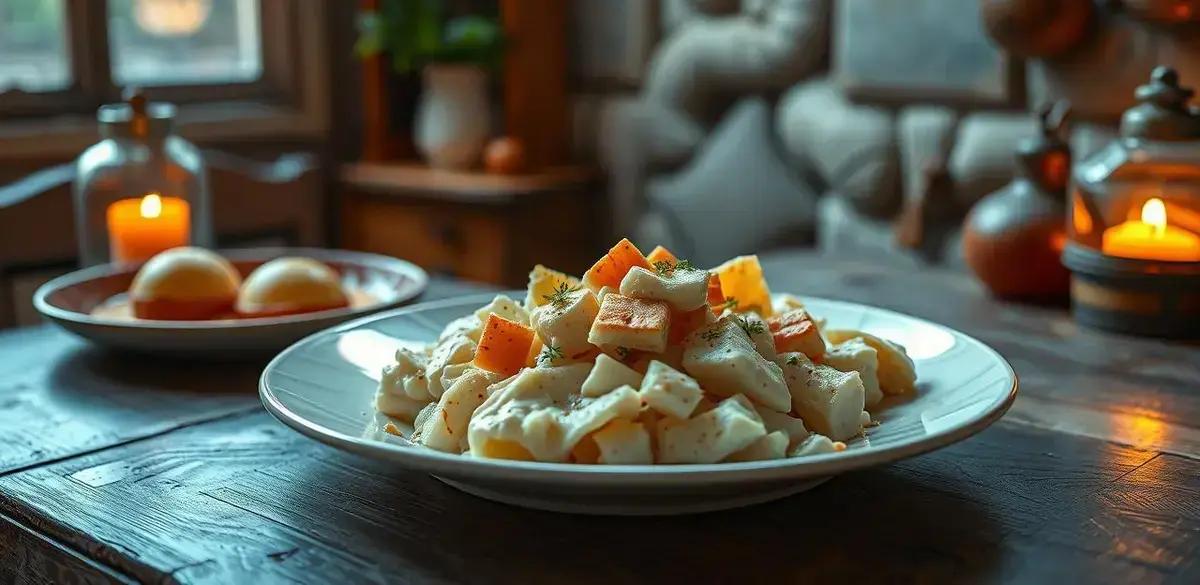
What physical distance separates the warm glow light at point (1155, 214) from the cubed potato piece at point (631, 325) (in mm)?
868

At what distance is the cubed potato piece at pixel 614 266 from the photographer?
93cm

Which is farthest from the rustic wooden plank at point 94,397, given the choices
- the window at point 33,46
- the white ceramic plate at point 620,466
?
the window at point 33,46

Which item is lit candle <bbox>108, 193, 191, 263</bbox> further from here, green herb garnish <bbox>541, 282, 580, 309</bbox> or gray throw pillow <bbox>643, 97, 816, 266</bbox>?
gray throw pillow <bbox>643, 97, 816, 266</bbox>

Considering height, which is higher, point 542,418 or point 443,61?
point 443,61

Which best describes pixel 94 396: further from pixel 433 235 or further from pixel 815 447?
pixel 433 235

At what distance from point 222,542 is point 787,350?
42 centimetres

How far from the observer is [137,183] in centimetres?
176

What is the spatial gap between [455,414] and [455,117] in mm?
2162

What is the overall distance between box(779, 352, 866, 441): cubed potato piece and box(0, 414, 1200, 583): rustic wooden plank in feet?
0.17

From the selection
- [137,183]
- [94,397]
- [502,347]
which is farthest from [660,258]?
[137,183]

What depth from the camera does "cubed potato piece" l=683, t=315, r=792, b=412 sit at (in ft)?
2.68

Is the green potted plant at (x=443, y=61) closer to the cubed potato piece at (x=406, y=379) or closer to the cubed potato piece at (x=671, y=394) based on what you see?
the cubed potato piece at (x=406, y=379)

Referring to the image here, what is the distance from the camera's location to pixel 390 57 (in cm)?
313

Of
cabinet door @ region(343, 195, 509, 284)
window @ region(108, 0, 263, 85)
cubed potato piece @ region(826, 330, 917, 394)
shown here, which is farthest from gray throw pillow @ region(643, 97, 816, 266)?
cubed potato piece @ region(826, 330, 917, 394)
